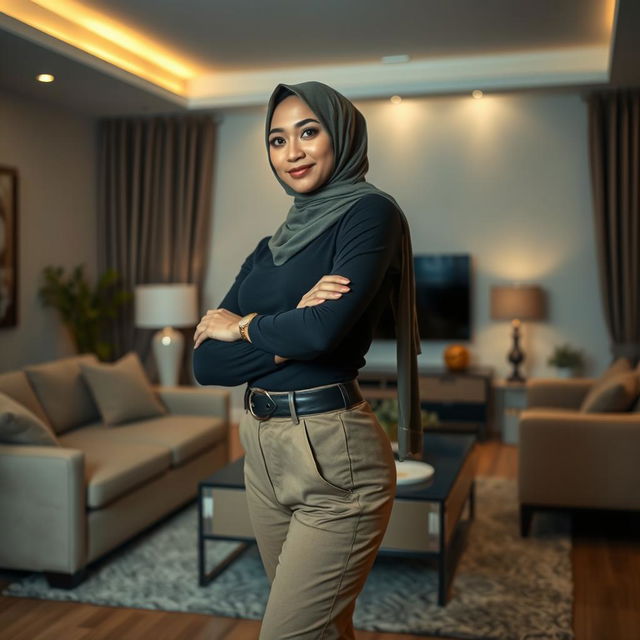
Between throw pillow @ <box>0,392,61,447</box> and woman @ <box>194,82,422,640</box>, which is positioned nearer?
woman @ <box>194,82,422,640</box>

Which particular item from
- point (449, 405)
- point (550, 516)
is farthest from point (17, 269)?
point (550, 516)

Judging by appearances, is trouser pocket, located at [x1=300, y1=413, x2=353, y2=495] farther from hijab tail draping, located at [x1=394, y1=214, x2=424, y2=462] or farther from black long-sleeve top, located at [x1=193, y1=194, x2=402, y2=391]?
hijab tail draping, located at [x1=394, y1=214, x2=424, y2=462]

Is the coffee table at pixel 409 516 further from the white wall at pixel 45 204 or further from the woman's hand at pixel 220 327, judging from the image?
the white wall at pixel 45 204

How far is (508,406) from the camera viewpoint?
6.58 metres

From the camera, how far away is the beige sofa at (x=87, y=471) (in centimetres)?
354

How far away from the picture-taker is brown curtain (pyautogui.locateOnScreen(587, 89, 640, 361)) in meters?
6.20

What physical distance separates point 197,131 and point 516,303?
9.68ft

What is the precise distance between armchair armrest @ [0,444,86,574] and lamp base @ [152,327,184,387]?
294cm

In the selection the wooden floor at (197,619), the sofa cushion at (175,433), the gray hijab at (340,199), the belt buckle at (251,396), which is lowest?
the wooden floor at (197,619)

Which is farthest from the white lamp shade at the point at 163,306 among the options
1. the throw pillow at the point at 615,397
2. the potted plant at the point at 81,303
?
the throw pillow at the point at 615,397

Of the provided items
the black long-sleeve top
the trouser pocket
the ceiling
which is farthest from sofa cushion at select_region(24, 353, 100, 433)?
the trouser pocket

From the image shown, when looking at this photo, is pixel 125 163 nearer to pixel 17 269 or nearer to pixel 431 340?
pixel 17 269

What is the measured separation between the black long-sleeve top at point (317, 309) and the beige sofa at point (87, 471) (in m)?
2.01

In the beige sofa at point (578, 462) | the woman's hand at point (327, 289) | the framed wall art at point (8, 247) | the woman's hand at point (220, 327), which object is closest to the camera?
the woman's hand at point (327, 289)
